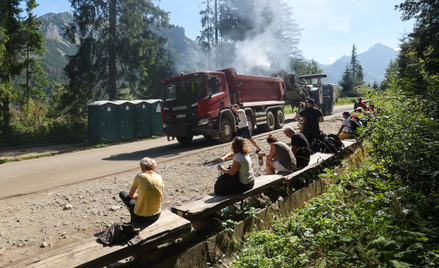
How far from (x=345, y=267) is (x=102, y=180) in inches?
251

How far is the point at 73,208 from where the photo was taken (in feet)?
19.1

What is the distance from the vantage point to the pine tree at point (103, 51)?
22.7 meters

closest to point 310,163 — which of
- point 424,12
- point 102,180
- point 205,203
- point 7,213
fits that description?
point 205,203

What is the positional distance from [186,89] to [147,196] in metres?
8.76

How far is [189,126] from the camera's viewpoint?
38.8 ft

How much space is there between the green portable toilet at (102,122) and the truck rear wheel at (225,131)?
6798 mm

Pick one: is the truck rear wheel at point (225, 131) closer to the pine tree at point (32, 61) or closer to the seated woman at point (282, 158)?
the seated woman at point (282, 158)

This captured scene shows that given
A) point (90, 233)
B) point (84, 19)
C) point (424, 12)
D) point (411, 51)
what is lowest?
point (90, 233)

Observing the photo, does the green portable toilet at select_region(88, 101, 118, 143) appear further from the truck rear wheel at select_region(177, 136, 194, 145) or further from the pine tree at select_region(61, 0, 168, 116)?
the pine tree at select_region(61, 0, 168, 116)

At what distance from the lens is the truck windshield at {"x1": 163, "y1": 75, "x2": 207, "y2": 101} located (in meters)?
11.8

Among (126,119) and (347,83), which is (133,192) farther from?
(347,83)

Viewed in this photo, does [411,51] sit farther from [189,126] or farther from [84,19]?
[84,19]

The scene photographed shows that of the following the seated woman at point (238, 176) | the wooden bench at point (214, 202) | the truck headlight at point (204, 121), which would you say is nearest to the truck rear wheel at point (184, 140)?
the truck headlight at point (204, 121)

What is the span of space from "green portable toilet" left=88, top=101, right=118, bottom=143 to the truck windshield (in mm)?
4734
